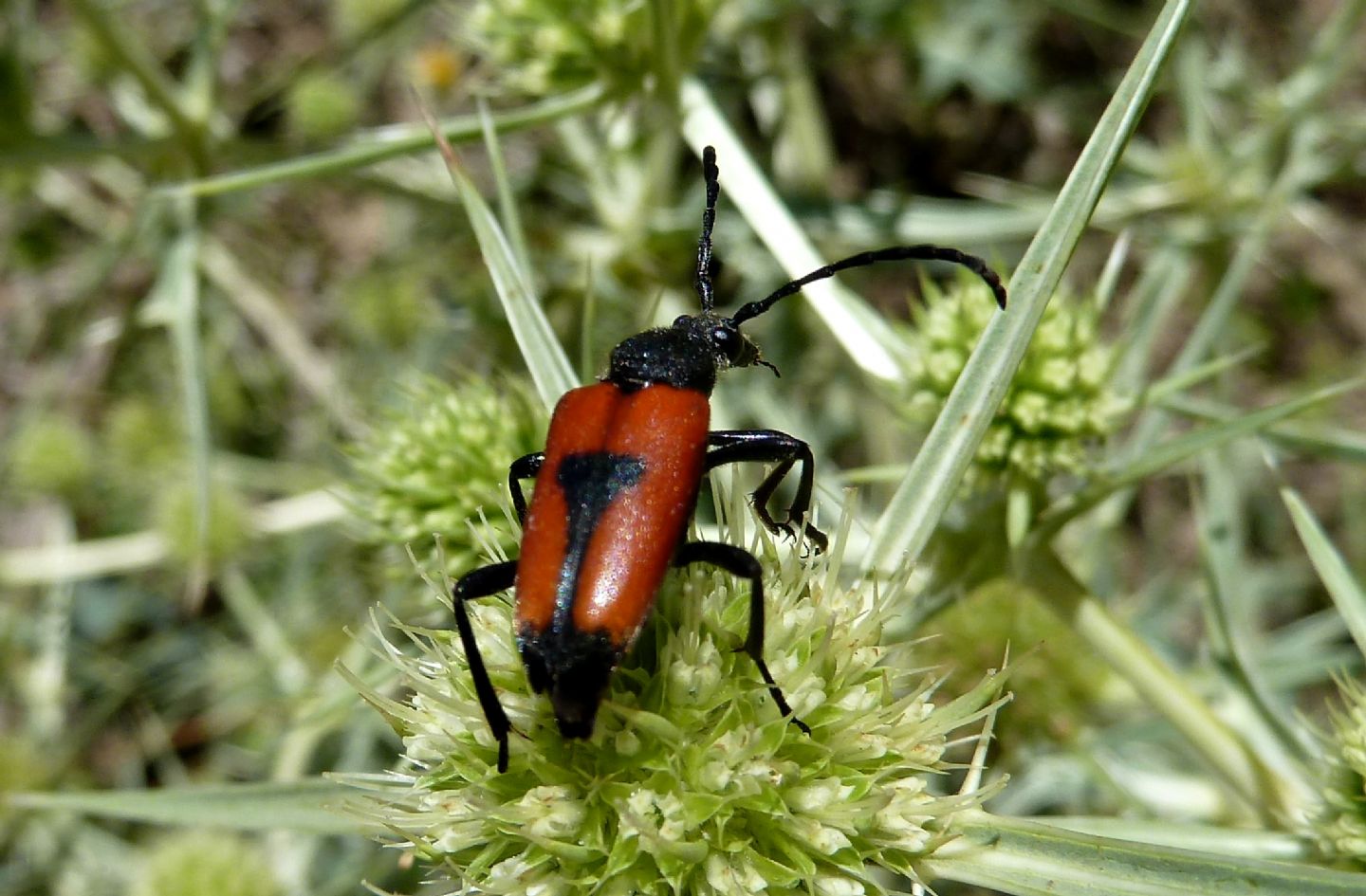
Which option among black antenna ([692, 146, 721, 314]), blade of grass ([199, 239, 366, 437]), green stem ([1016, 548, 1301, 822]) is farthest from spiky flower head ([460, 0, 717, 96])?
blade of grass ([199, 239, 366, 437])

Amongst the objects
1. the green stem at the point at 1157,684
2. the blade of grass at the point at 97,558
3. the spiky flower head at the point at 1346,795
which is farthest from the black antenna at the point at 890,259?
the blade of grass at the point at 97,558

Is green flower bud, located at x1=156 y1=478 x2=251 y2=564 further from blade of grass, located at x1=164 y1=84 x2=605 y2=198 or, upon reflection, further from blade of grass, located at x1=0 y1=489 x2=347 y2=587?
blade of grass, located at x1=164 y1=84 x2=605 y2=198

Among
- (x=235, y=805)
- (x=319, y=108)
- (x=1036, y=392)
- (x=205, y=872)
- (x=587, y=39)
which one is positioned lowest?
(x=205, y=872)

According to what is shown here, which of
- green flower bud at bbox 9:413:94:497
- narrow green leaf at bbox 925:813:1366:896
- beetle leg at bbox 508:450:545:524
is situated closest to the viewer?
narrow green leaf at bbox 925:813:1366:896

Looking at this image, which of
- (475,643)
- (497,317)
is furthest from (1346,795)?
(497,317)

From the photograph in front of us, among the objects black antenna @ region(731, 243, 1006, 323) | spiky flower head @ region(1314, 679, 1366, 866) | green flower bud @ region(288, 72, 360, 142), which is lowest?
spiky flower head @ region(1314, 679, 1366, 866)

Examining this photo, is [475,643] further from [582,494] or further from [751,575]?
[751,575]

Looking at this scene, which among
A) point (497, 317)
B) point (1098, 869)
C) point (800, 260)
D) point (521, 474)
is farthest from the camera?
point (497, 317)
